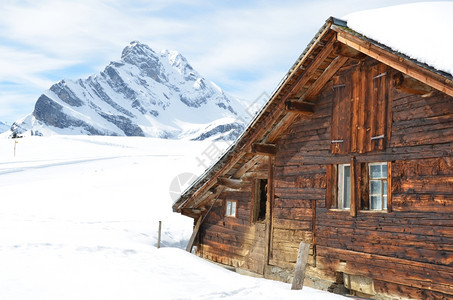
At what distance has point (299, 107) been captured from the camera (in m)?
10.9

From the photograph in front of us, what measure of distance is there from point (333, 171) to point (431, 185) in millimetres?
2555

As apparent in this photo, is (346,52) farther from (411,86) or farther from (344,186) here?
(344,186)

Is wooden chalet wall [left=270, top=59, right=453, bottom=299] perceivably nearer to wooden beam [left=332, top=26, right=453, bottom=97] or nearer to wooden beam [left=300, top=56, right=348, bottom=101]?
wooden beam [left=300, top=56, right=348, bottom=101]

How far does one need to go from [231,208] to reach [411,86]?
7645mm

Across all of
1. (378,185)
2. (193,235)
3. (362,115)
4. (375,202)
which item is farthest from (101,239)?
(362,115)

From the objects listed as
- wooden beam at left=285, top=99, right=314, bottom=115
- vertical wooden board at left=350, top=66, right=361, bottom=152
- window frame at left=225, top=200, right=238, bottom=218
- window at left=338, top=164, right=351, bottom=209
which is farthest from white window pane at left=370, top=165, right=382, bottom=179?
window frame at left=225, top=200, right=238, bottom=218

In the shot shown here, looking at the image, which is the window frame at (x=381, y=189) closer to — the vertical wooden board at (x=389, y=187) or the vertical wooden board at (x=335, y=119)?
the vertical wooden board at (x=389, y=187)

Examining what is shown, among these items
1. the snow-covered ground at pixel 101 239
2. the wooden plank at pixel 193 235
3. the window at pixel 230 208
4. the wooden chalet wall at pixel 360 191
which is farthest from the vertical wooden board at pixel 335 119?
the wooden plank at pixel 193 235

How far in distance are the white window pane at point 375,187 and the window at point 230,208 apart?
554 centimetres

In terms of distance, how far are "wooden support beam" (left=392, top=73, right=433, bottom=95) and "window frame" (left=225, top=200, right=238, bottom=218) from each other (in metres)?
7.09

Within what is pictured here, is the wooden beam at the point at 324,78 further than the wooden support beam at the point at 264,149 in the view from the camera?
No

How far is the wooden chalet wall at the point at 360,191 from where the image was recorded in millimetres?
8109

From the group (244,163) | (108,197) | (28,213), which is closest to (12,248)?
(244,163)

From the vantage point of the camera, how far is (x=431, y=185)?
26.9ft
